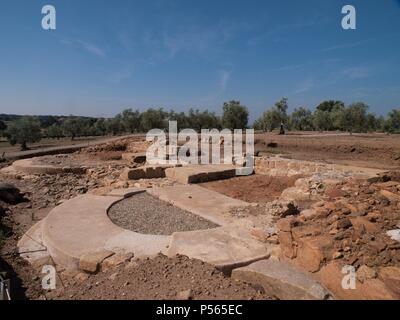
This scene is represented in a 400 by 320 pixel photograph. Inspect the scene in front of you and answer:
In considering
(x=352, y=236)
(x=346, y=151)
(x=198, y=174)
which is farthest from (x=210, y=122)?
(x=352, y=236)

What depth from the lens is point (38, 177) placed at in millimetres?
13133

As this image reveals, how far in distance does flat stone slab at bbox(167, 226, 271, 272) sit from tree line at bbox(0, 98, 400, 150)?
26611 millimetres

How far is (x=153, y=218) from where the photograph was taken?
6.71 metres

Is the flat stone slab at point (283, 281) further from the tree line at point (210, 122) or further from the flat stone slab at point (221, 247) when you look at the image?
the tree line at point (210, 122)

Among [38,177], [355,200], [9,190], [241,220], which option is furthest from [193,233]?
[38,177]

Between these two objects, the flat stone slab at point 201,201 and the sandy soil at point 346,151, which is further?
the sandy soil at point 346,151

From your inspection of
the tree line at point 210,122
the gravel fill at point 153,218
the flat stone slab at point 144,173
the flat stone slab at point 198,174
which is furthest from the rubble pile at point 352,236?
the tree line at point 210,122

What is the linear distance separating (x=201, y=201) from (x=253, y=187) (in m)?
2.66

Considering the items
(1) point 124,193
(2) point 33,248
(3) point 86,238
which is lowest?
(2) point 33,248

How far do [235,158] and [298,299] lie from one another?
10.1 meters

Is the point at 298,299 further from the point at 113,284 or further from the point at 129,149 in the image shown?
the point at 129,149

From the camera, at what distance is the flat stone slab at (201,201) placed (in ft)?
22.1

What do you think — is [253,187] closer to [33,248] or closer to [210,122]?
[33,248]

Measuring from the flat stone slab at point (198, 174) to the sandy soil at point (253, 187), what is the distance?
0.29 meters
